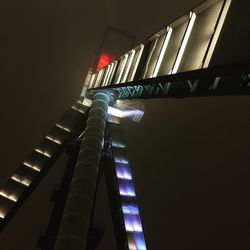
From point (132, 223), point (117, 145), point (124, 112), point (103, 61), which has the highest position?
point (103, 61)

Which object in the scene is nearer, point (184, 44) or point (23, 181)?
point (184, 44)

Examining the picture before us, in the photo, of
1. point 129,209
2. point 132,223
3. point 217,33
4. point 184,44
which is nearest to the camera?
point 217,33

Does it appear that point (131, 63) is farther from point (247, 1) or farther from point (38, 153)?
point (247, 1)

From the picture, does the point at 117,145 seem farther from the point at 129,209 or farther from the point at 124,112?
the point at 129,209

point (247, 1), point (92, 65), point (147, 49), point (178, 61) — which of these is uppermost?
point (92, 65)

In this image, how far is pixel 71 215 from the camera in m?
8.77

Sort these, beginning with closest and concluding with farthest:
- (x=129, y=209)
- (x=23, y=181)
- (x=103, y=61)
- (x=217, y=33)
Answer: (x=217, y=33) < (x=129, y=209) < (x=23, y=181) < (x=103, y=61)

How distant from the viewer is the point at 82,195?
31.1 ft

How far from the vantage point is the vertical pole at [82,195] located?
810 centimetres

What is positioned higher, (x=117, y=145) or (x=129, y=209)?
(x=117, y=145)

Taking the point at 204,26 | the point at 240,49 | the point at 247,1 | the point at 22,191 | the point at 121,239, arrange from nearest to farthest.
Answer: the point at 240,49 < the point at 247,1 < the point at 204,26 < the point at 121,239 < the point at 22,191

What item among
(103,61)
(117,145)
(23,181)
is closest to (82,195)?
(23,181)

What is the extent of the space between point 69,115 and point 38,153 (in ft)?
10.2

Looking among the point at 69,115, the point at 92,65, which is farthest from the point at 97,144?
the point at 92,65
